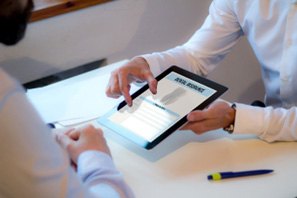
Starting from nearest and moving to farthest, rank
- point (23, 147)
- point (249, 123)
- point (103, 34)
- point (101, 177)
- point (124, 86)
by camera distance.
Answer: point (23, 147) < point (101, 177) < point (249, 123) < point (124, 86) < point (103, 34)

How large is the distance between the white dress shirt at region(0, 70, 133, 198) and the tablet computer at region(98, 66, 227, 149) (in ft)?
1.08

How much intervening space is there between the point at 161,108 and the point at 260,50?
0.39 meters

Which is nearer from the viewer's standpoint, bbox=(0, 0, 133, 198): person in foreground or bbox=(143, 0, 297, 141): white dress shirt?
bbox=(0, 0, 133, 198): person in foreground

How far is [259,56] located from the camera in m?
1.26

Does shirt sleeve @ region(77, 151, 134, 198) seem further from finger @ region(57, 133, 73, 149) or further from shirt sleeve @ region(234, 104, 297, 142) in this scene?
shirt sleeve @ region(234, 104, 297, 142)

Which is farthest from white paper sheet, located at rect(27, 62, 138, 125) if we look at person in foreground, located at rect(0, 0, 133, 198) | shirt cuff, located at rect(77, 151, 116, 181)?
person in foreground, located at rect(0, 0, 133, 198)

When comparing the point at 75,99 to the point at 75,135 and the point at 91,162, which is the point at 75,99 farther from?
the point at 91,162

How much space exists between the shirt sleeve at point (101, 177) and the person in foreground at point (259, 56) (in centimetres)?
25

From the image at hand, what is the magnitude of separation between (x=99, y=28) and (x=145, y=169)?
0.76 metres

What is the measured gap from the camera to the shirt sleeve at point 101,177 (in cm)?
73

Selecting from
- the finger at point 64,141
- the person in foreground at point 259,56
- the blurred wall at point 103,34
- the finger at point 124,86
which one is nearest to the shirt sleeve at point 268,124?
the person in foreground at point 259,56

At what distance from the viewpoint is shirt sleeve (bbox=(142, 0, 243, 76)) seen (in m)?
1.28

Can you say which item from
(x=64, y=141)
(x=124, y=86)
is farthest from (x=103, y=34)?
(x=64, y=141)

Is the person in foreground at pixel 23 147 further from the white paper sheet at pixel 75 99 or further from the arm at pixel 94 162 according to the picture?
the white paper sheet at pixel 75 99
